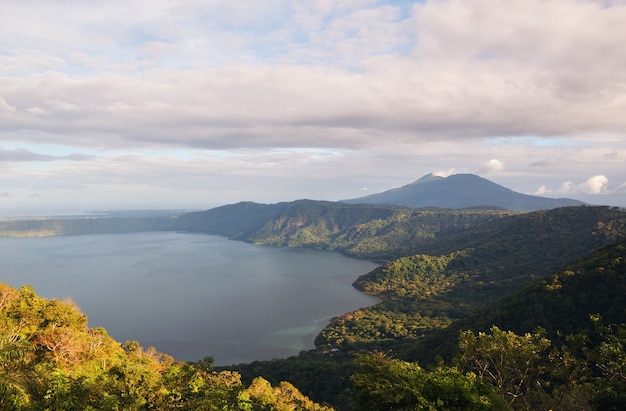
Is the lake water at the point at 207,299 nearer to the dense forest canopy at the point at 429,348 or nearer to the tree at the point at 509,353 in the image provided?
the dense forest canopy at the point at 429,348

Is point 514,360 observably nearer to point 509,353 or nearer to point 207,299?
point 509,353

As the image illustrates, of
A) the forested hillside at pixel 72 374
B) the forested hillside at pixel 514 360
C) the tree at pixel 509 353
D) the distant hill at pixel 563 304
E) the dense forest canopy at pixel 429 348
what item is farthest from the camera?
the distant hill at pixel 563 304

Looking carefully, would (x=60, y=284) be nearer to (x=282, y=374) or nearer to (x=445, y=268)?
(x=282, y=374)

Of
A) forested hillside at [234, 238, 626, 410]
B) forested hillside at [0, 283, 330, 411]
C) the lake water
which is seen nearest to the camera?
forested hillside at [234, 238, 626, 410]

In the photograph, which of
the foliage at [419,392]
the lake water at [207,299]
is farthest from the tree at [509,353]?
the lake water at [207,299]

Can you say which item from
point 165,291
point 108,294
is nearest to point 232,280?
point 165,291

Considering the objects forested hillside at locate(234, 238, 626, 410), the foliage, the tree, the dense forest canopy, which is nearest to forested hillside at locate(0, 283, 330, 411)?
the dense forest canopy

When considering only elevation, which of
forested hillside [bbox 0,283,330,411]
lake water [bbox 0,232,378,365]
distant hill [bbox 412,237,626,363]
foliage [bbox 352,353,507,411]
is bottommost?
lake water [bbox 0,232,378,365]

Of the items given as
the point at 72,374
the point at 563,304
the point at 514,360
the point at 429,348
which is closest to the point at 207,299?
the point at 429,348

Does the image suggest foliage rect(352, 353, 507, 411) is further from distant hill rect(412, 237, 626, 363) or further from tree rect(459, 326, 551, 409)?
distant hill rect(412, 237, 626, 363)
